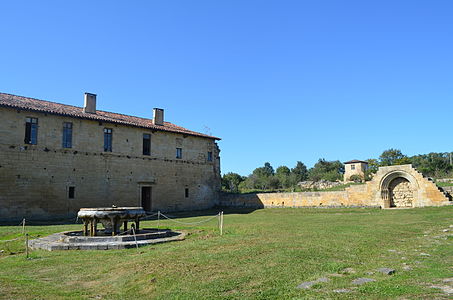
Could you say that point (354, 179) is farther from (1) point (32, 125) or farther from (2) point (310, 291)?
(2) point (310, 291)

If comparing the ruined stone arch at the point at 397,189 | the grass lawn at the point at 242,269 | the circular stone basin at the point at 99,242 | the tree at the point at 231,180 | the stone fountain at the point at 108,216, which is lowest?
the grass lawn at the point at 242,269

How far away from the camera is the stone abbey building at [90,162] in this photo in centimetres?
2300

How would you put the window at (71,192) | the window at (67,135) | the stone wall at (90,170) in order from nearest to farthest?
1. the stone wall at (90,170)
2. the window at (71,192)
3. the window at (67,135)

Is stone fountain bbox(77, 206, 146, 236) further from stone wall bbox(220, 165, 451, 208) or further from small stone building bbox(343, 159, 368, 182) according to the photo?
small stone building bbox(343, 159, 368, 182)

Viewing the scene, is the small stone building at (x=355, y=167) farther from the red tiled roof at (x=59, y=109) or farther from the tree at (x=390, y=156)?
the red tiled roof at (x=59, y=109)

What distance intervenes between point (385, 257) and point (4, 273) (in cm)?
838

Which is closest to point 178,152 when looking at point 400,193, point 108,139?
point 108,139

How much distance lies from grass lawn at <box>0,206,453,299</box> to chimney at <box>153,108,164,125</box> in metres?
22.7

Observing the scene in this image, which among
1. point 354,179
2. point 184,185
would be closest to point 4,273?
point 184,185

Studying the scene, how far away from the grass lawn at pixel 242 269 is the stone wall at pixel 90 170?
13.8m

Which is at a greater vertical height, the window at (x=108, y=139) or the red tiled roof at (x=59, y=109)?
the red tiled roof at (x=59, y=109)

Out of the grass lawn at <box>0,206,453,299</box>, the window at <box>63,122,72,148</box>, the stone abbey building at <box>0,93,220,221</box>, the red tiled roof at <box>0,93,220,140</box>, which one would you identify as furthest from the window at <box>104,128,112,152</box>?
the grass lawn at <box>0,206,453,299</box>

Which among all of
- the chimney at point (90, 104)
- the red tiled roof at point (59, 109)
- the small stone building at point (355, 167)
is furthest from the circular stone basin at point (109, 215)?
the small stone building at point (355, 167)

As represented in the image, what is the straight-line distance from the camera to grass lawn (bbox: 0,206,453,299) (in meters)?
5.52
